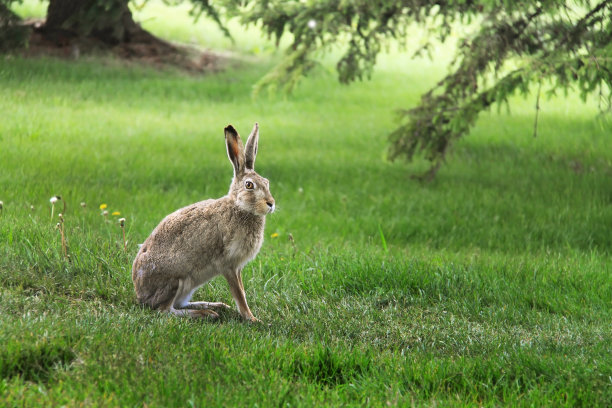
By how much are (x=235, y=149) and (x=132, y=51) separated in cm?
1332

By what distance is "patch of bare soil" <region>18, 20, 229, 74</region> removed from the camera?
A: 46.8 feet

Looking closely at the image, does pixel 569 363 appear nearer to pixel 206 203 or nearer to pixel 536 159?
pixel 206 203

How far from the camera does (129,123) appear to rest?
12391 millimetres

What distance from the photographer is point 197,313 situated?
4.98 m

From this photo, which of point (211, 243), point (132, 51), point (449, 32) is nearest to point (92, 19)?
point (132, 51)

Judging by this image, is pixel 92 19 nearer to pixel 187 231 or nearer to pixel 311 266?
pixel 311 266

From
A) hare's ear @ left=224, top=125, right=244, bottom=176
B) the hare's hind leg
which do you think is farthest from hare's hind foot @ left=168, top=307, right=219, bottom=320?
hare's ear @ left=224, top=125, right=244, bottom=176

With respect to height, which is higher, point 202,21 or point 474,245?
point 202,21

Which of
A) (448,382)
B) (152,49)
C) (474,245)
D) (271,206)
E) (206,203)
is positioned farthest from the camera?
(152,49)

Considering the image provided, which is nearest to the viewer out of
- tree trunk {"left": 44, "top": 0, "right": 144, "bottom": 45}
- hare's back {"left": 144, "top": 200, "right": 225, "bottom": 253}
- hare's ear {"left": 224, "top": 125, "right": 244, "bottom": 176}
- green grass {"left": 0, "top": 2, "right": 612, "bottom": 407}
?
green grass {"left": 0, "top": 2, "right": 612, "bottom": 407}

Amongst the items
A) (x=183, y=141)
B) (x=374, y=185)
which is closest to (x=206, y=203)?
(x=374, y=185)

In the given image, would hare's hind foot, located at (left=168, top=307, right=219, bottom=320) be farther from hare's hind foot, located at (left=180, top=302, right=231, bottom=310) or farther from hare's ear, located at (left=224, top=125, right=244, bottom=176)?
hare's ear, located at (left=224, top=125, right=244, bottom=176)

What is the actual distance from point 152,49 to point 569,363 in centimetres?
1525

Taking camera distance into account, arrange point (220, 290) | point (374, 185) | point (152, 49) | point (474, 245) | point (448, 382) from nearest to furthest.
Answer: point (448, 382) < point (220, 290) < point (474, 245) < point (374, 185) < point (152, 49)
